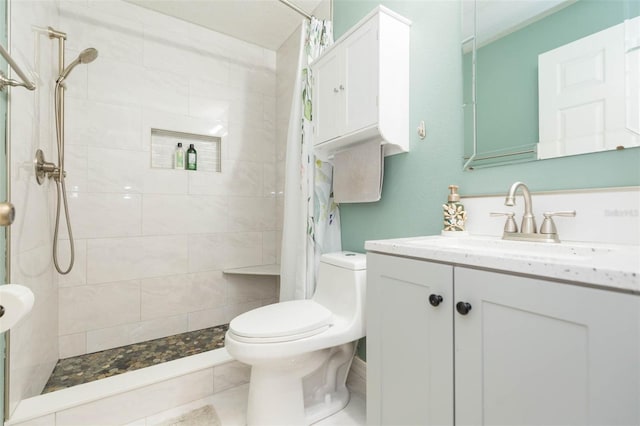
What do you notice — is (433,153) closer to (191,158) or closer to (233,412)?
(233,412)

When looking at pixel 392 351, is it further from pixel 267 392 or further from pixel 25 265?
pixel 25 265

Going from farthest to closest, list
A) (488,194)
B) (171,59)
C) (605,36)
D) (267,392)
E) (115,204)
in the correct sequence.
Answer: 1. (171,59)
2. (115,204)
3. (267,392)
4. (488,194)
5. (605,36)

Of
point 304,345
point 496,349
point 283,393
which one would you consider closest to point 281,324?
point 304,345

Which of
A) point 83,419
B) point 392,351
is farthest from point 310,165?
point 83,419

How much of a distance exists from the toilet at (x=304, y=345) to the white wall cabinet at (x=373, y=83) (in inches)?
24.2

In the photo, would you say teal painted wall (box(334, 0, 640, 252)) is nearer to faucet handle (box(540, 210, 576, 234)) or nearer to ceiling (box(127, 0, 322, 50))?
faucet handle (box(540, 210, 576, 234))

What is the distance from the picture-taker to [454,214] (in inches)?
45.9

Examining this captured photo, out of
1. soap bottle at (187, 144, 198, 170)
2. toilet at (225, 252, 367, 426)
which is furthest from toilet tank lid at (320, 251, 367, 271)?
soap bottle at (187, 144, 198, 170)

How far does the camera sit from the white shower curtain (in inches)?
67.8

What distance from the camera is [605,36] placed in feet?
2.79

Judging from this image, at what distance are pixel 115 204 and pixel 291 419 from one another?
1795 millimetres

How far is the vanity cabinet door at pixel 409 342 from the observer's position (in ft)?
2.50

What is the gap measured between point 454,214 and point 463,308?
1.79 feet

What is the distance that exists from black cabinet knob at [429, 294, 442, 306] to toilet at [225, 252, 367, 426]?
583 millimetres
